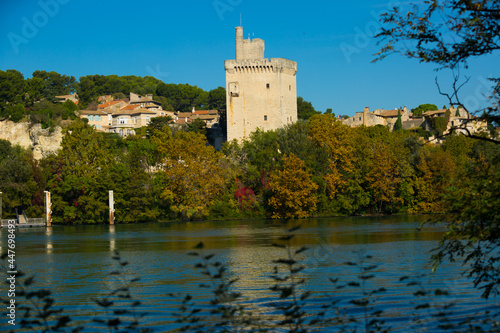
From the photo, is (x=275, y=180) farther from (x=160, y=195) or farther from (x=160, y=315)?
(x=160, y=315)

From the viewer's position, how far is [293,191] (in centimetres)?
5106

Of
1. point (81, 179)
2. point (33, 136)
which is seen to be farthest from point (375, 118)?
point (81, 179)

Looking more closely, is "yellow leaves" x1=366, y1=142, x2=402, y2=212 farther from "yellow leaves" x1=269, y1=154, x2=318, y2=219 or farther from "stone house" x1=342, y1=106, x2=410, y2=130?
"stone house" x1=342, y1=106, x2=410, y2=130

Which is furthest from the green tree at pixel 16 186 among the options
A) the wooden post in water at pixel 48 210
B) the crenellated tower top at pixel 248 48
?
the crenellated tower top at pixel 248 48

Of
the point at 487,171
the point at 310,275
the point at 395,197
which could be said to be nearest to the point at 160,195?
the point at 395,197

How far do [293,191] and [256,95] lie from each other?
22575 millimetres

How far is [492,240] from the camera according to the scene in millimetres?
8977

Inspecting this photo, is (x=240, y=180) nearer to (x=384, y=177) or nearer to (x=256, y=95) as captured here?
(x=384, y=177)

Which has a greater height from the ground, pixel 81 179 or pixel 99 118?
pixel 99 118

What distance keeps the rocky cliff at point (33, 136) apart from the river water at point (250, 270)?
42.4m

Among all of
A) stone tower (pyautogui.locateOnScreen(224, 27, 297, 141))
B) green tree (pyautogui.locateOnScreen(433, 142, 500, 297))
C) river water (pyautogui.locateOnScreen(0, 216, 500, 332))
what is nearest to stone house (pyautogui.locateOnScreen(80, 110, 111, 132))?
stone tower (pyautogui.locateOnScreen(224, 27, 297, 141))

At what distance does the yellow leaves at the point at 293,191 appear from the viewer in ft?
166

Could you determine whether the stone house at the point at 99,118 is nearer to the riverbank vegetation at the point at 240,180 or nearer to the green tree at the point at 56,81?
the green tree at the point at 56,81

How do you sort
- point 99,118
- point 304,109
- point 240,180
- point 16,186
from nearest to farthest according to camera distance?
1. point 16,186
2. point 240,180
3. point 304,109
4. point 99,118
